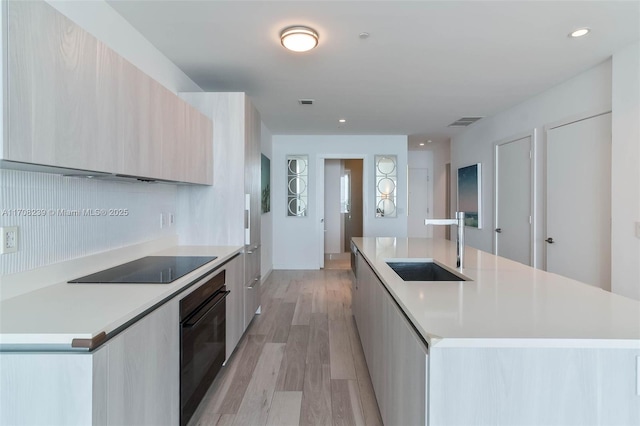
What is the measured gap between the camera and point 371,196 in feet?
19.8

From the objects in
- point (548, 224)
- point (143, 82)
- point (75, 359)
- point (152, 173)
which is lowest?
point (75, 359)

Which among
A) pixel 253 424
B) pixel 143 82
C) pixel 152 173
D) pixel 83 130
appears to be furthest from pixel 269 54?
pixel 253 424

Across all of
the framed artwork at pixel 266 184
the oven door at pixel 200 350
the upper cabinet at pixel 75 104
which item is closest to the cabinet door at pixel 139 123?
the upper cabinet at pixel 75 104

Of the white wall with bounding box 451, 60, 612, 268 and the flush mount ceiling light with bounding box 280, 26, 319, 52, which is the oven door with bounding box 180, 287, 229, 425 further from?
the white wall with bounding box 451, 60, 612, 268

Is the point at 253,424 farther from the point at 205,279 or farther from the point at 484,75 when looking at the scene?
the point at 484,75

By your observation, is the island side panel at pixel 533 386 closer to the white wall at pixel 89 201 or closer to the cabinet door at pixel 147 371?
the cabinet door at pixel 147 371

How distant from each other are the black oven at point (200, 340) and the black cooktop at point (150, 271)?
0.15m

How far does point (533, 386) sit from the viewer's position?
3.30 feet

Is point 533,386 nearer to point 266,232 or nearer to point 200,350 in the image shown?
point 200,350

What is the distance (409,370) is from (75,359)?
1.12 metres

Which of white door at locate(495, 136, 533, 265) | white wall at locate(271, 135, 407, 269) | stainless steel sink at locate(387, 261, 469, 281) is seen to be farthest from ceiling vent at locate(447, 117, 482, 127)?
stainless steel sink at locate(387, 261, 469, 281)

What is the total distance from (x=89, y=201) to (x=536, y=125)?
4385mm

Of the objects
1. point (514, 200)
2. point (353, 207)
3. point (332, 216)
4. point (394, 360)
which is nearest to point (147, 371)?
point (394, 360)

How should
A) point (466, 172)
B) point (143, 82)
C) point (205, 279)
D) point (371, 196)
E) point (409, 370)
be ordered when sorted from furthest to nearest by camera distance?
point (371, 196) → point (466, 172) → point (205, 279) → point (143, 82) → point (409, 370)
